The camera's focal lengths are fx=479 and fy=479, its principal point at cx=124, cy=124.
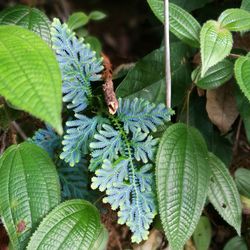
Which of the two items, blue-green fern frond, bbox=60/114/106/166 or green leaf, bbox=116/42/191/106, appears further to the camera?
green leaf, bbox=116/42/191/106

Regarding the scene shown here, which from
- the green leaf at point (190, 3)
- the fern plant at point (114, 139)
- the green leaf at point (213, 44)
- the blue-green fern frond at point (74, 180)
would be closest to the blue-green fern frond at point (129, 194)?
the fern plant at point (114, 139)

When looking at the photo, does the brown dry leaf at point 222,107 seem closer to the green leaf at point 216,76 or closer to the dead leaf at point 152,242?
the green leaf at point 216,76

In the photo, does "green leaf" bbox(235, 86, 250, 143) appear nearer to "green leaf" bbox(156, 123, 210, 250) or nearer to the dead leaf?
"green leaf" bbox(156, 123, 210, 250)

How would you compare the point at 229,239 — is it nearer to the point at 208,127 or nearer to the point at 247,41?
the point at 208,127

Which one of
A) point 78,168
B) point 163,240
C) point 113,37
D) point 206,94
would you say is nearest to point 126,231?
point 163,240

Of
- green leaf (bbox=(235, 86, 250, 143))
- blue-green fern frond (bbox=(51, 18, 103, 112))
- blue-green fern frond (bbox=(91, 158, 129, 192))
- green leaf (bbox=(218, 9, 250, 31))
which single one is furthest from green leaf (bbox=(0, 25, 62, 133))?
green leaf (bbox=(235, 86, 250, 143))

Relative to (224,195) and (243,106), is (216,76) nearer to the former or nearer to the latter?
(243,106)
